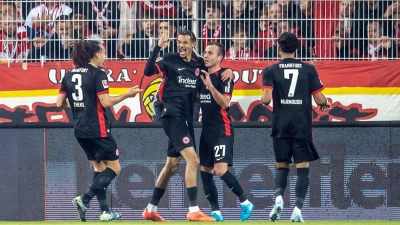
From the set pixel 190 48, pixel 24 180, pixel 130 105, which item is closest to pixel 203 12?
pixel 130 105

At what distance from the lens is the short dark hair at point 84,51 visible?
403 inches

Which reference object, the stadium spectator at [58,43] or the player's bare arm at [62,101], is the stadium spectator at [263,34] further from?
the player's bare arm at [62,101]

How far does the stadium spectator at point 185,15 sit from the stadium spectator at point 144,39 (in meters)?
0.35

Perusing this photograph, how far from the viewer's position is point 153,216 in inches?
412

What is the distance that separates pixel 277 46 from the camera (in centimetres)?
1276

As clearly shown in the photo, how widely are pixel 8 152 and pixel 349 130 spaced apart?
4219mm

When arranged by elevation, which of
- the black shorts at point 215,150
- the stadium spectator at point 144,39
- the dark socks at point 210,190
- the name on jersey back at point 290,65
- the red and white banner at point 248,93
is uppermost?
the stadium spectator at point 144,39

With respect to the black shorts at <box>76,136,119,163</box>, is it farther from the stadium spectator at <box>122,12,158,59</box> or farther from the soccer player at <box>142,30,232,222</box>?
the stadium spectator at <box>122,12,158,59</box>

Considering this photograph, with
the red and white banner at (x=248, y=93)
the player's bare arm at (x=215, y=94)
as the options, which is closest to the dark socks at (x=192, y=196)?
the player's bare arm at (x=215, y=94)

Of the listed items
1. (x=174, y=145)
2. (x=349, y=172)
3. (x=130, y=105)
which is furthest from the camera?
(x=130, y=105)

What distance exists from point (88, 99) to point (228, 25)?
10.4 feet

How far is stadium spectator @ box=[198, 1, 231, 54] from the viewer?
1265cm

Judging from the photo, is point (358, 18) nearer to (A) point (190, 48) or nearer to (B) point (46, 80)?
(A) point (190, 48)

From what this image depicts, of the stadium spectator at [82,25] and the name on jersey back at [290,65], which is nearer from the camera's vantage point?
the name on jersey back at [290,65]
